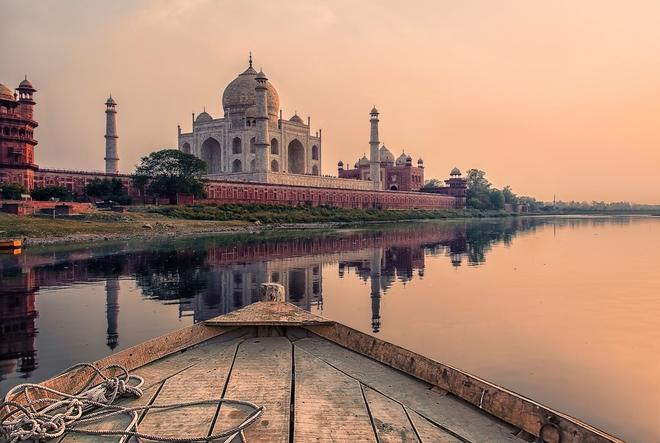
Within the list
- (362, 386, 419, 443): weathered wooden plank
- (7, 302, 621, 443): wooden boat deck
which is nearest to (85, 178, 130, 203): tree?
(7, 302, 621, 443): wooden boat deck

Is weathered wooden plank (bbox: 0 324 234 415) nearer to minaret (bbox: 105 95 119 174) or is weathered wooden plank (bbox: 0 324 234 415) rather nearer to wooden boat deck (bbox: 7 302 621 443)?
wooden boat deck (bbox: 7 302 621 443)

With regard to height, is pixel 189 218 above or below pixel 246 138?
below

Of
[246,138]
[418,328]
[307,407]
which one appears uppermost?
[246,138]

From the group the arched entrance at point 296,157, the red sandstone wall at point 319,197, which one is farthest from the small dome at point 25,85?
the arched entrance at point 296,157

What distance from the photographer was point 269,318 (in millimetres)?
7438

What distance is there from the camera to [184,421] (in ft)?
14.5

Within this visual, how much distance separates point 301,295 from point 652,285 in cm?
1181

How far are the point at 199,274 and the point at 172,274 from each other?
983 mm

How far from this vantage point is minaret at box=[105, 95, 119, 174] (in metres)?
58.3

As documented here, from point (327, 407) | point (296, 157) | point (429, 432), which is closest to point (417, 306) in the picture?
point (327, 407)

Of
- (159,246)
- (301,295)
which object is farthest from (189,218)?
(301,295)

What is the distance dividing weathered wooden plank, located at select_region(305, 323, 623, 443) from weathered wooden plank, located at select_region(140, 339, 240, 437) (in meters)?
1.65

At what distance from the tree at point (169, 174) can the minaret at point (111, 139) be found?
11645 millimetres

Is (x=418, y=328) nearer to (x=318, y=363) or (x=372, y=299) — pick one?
(x=372, y=299)
